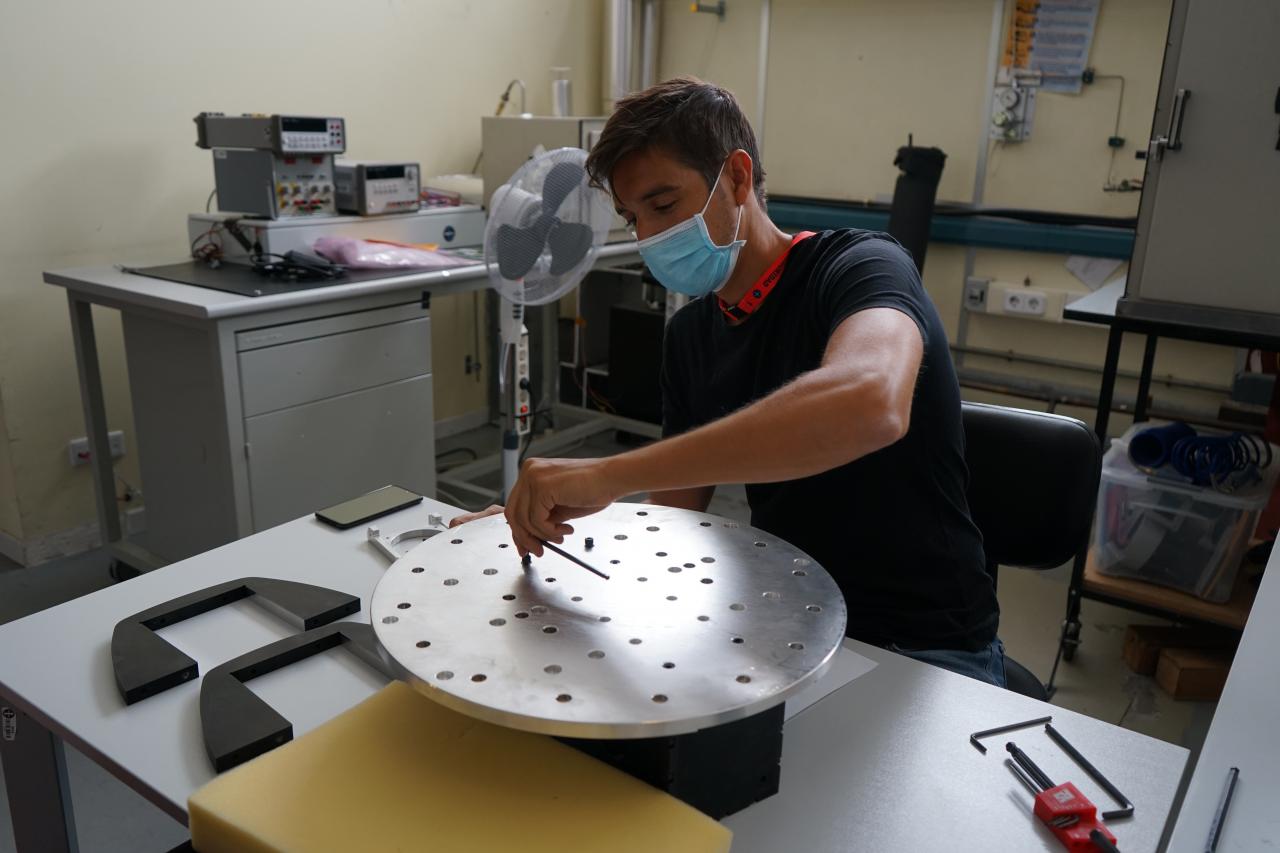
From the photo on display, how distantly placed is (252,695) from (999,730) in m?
0.69

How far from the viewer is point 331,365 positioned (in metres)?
2.58

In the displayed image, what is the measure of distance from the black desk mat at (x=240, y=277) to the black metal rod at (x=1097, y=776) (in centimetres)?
205

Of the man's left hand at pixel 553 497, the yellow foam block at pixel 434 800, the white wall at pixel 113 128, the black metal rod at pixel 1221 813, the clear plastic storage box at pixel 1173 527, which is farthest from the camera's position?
the white wall at pixel 113 128

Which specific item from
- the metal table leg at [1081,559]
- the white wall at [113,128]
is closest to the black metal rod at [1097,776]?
the metal table leg at [1081,559]

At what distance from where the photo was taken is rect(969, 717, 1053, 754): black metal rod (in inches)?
33.8

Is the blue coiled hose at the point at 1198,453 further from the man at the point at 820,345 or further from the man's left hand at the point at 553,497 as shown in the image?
the man's left hand at the point at 553,497

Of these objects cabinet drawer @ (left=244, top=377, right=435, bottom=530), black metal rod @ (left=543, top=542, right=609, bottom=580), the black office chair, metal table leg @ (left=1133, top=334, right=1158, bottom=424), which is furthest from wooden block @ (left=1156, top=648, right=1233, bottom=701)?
cabinet drawer @ (left=244, top=377, right=435, bottom=530)

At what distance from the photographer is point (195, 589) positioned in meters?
1.13

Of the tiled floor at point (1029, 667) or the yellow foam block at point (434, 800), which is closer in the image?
the yellow foam block at point (434, 800)

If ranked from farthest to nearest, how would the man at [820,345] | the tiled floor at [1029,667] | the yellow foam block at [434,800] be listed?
the tiled floor at [1029,667], the man at [820,345], the yellow foam block at [434,800]

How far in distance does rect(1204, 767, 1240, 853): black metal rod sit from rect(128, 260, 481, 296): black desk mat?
7.41 feet

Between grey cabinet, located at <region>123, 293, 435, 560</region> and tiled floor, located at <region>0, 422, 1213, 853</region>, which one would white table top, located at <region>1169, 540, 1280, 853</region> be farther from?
grey cabinet, located at <region>123, 293, 435, 560</region>

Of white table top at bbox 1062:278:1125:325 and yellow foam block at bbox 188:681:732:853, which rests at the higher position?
white table top at bbox 1062:278:1125:325

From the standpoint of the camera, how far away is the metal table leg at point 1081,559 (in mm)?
2252
